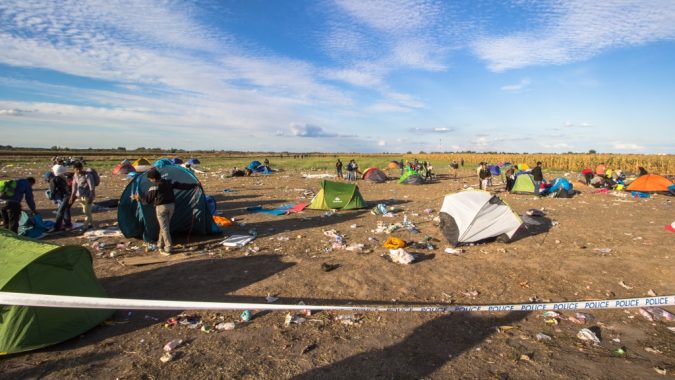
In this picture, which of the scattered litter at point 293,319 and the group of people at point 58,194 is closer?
the scattered litter at point 293,319

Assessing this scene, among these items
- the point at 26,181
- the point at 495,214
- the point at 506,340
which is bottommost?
the point at 506,340

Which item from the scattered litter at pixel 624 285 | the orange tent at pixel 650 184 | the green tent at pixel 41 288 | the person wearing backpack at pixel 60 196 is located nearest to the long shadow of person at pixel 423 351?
the scattered litter at pixel 624 285

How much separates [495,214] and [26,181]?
1203 cm

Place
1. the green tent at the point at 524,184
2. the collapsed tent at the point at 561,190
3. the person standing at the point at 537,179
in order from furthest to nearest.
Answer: the green tent at the point at 524,184, the person standing at the point at 537,179, the collapsed tent at the point at 561,190

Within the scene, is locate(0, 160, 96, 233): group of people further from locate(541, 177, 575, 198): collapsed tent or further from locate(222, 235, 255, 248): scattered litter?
locate(541, 177, 575, 198): collapsed tent

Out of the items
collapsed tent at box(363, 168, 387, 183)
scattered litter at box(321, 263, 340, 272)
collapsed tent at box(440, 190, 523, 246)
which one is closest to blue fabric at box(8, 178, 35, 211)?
scattered litter at box(321, 263, 340, 272)

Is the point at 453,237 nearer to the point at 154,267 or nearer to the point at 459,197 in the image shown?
the point at 459,197

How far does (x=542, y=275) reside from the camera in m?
6.73

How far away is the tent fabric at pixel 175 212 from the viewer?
330 inches

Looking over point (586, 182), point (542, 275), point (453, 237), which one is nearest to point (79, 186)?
point (453, 237)

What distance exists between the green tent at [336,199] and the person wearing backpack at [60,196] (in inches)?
300

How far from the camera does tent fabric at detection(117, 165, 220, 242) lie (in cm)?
839

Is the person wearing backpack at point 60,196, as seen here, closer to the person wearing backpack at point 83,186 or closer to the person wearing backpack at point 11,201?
the person wearing backpack at point 83,186

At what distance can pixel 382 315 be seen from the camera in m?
5.11
